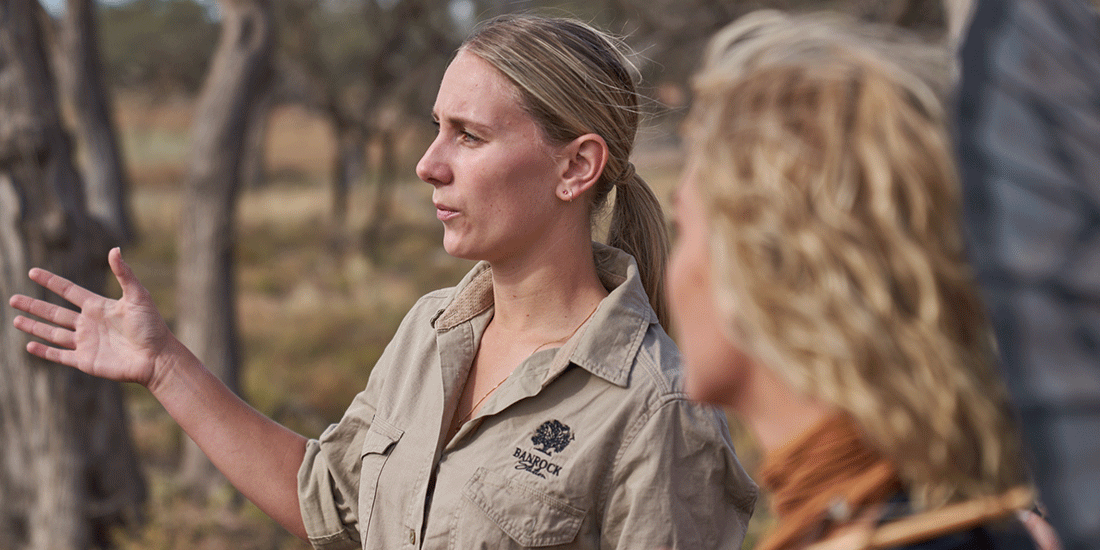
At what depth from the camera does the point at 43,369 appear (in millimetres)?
4727

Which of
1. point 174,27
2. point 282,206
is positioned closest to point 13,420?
point 282,206

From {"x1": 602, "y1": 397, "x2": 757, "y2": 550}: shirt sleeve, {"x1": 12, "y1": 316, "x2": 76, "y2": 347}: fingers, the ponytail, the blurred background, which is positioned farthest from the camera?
the blurred background

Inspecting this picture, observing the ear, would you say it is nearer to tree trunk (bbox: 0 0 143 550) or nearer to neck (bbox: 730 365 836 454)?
neck (bbox: 730 365 836 454)

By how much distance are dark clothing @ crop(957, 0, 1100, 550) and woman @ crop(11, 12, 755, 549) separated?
0.90 metres

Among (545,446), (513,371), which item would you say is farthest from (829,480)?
(513,371)

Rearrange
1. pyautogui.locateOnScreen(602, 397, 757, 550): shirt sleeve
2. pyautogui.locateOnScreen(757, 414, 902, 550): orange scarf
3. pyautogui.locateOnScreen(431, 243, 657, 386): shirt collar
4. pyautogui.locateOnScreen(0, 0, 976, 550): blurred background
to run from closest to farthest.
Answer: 1. pyautogui.locateOnScreen(757, 414, 902, 550): orange scarf
2. pyautogui.locateOnScreen(602, 397, 757, 550): shirt sleeve
3. pyautogui.locateOnScreen(431, 243, 657, 386): shirt collar
4. pyautogui.locateOnScreen(0, 0, 976, 550): blurred background

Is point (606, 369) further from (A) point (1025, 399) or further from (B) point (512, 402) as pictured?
(A) point (1025, 399)

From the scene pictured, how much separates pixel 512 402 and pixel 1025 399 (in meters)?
1.11

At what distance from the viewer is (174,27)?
78.1ft

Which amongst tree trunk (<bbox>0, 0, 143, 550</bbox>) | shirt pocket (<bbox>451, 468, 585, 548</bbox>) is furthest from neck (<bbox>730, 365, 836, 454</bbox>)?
tree trunk (<bbox>0, 0, 143, 550</bbox>)

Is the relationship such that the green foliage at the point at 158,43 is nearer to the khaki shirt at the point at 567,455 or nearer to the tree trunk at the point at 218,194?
the tree trunk at the point at 218,194

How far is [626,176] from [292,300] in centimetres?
1071

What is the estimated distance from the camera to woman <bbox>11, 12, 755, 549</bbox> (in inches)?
70.6

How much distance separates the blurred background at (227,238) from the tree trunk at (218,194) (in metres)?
0.01
